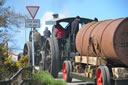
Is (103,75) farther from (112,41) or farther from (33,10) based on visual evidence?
(33,10)

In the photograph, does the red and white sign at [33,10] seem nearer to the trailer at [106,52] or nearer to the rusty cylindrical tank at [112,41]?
the trailer at [106,52]

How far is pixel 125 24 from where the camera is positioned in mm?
7770

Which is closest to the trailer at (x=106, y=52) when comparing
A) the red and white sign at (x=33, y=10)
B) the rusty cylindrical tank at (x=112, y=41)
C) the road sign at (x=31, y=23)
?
the rusty cylindrical tank at (x=112, y=41)

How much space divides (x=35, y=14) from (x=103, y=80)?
328 centimetres

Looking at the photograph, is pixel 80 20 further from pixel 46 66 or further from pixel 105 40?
pixel 105 40

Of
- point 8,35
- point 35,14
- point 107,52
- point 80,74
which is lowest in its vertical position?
point 80,74

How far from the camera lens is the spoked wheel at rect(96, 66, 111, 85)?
7488 mm

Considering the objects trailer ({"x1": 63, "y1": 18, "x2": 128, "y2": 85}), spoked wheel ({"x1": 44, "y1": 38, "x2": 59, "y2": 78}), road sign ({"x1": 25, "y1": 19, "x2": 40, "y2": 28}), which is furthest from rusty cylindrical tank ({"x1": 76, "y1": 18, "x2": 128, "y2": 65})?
spoked wheel ({"x1": 44, "y1": 38, "x2": 59, "y2": 78})

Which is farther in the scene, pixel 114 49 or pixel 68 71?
pixel 68 71

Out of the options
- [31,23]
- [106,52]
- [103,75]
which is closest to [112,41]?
[106,52]

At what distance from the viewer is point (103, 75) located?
24.8 feet

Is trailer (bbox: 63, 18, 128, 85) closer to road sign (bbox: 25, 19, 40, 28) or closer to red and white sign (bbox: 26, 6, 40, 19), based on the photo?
road sign (bbox: 25, 19, 40, 28)

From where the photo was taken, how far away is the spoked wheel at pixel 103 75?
7488 millimetres

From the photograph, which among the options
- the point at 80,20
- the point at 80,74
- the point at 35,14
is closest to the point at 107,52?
the point at 80,74
